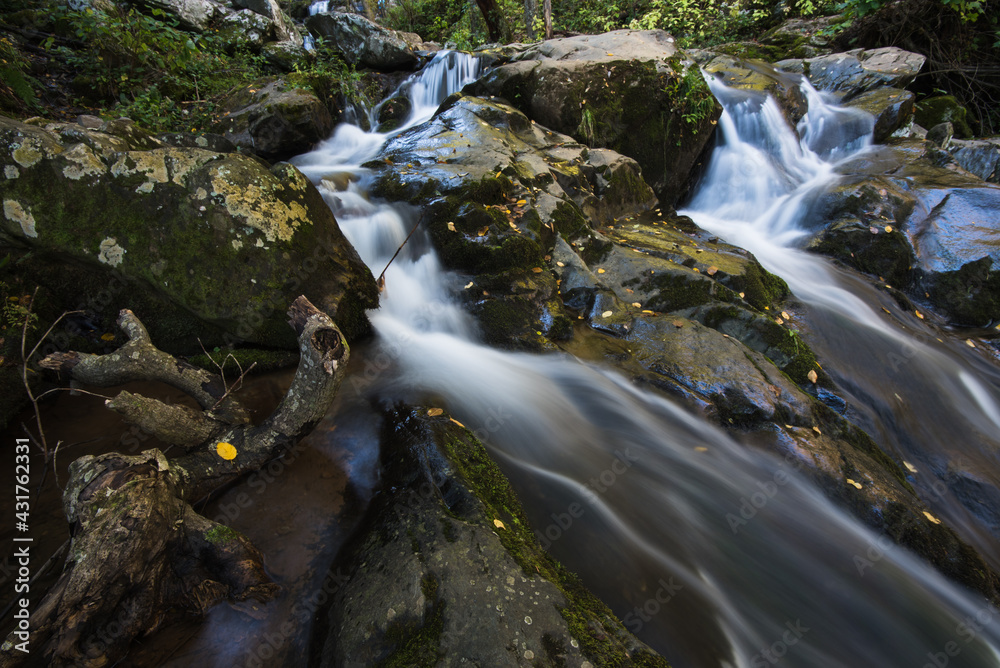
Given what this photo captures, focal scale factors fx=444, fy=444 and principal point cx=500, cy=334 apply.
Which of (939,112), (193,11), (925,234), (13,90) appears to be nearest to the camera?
(13,90)

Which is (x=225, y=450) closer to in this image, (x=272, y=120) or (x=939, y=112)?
(x=272, y=120)

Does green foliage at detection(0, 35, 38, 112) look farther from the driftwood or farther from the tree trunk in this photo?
the tree trunk

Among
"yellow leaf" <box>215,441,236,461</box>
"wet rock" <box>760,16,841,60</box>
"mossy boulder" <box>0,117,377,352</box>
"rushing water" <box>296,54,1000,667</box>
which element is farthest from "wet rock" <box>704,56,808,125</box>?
"yellow leaf" <box>215,441,236,461</box>

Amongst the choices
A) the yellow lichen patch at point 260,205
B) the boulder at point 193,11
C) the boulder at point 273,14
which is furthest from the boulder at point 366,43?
the yellow lichen patch at point 260,205

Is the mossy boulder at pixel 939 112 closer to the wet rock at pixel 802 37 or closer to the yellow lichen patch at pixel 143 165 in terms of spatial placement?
the wet rock at pixel 802 37

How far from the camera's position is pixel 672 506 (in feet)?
10.6

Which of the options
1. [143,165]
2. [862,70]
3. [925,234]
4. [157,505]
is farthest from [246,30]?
[862,70]

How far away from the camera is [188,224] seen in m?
3.35

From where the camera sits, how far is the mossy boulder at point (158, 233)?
122 inches

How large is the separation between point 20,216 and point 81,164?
1.70 ft

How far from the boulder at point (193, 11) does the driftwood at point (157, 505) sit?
1010 centimetres

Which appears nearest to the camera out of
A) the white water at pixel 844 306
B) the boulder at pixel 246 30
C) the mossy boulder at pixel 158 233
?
the mossy boulder at pixel 158 233

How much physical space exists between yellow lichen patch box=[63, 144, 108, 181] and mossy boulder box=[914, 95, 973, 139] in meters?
15.4

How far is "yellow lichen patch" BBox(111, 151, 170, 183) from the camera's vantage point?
3.28m
